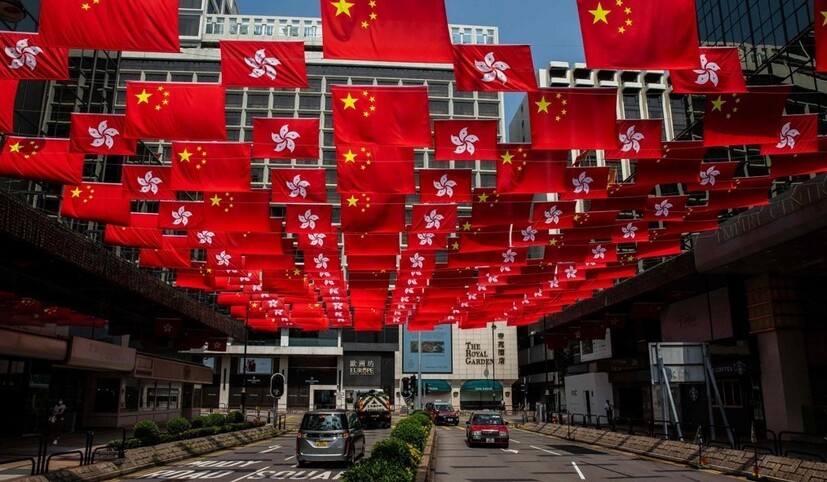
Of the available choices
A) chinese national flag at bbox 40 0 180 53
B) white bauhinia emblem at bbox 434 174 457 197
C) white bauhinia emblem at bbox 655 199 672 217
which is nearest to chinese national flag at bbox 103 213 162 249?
white bauhinia emblem at bbox 434 174 457 197

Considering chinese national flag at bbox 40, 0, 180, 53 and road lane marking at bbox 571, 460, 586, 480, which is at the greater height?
chinese national flag at bbox 40, 0, 180, 53

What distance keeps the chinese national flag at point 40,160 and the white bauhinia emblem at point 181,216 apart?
12.8 ft

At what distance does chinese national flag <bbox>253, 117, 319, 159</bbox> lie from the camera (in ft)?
41.0

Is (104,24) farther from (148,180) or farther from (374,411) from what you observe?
(374,411)

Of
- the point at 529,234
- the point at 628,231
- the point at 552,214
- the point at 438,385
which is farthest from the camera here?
the point at 438,385

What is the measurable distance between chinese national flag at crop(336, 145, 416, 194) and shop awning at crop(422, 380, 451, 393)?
64696mm

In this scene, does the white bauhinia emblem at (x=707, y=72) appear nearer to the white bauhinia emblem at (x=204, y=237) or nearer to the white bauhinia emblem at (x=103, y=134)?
the white bauhinia emblem at (x=103, y=134)

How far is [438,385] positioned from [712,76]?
224 ft

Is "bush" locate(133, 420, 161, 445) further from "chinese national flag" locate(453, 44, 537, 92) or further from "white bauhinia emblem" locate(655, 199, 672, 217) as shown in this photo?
"white bauhinia emblem" locate(655, 199, 672, 217)

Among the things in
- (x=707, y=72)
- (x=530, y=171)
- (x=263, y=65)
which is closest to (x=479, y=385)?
(x=530, y=171)

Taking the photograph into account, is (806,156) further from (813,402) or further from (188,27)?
(188,27)

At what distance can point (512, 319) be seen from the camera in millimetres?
41594

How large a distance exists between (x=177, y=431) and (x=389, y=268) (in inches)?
425

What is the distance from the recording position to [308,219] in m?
17.7
